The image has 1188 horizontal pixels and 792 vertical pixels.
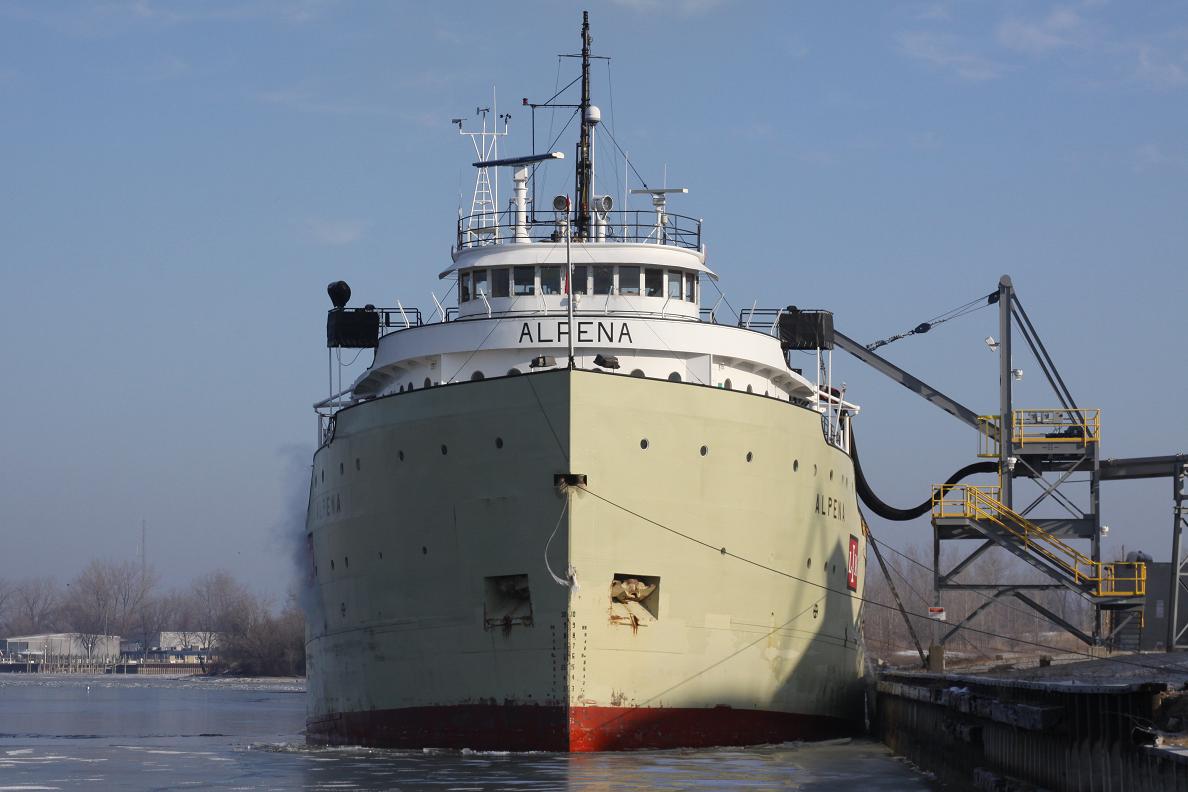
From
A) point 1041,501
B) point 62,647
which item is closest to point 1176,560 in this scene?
point 1041,501

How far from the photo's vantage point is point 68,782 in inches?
748

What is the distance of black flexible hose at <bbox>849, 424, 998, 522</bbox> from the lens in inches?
1194

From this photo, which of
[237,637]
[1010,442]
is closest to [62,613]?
[237,637]

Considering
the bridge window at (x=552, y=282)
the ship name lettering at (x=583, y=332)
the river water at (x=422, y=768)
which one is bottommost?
the river water at (x=422, y=768)

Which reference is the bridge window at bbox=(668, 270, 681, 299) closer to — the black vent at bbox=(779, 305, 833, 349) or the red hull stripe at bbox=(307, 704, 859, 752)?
the black vent at bbox=(779, 305, 833, 349)

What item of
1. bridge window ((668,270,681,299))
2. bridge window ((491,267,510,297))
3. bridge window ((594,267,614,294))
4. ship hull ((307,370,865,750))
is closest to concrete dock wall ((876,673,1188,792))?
ship hull ((307,370,865,750))

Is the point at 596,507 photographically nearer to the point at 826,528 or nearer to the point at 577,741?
the point at 577,741

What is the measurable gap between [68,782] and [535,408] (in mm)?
7536

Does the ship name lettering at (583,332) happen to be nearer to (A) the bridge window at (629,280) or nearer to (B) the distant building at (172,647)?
(A) the bridge window at (629,280)

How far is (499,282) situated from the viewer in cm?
2622

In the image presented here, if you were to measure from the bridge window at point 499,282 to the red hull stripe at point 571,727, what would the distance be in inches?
291

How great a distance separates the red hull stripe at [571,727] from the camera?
20266 millimetres

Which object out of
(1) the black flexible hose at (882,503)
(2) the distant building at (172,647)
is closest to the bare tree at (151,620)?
(2) the distant building at (172,647)

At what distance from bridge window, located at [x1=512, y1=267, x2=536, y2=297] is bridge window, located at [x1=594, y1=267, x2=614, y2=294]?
1.08m
